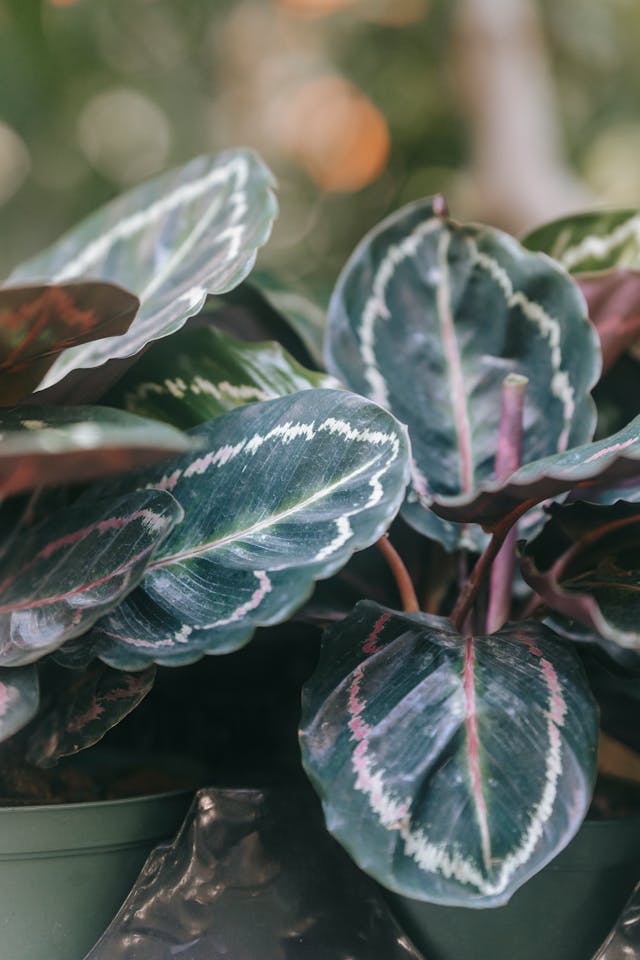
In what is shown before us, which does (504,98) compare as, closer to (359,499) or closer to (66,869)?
(359,499)

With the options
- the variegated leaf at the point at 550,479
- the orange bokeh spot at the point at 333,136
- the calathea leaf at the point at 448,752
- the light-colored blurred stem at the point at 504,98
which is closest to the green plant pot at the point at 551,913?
the calathea leaf at the point at 448,752

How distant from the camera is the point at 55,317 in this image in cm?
37

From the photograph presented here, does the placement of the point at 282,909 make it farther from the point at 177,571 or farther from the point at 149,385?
the point at 149,385

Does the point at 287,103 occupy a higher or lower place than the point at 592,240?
lower

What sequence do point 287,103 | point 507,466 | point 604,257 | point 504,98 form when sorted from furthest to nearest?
point 287,103
point 504,98
point 604,257
point 507,466

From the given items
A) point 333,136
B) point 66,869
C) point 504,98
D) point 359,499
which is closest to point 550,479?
point 359,499

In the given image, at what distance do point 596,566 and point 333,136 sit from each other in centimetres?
226

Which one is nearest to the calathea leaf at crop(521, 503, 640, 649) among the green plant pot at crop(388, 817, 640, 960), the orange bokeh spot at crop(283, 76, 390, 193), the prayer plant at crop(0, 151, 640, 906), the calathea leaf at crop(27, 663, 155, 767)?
the prayer plant at crop(0, 151, 640, 906)

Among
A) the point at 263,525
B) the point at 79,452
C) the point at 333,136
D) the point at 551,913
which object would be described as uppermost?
the point at 79,452

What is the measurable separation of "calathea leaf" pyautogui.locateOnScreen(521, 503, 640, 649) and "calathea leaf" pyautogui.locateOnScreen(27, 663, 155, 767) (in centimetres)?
23

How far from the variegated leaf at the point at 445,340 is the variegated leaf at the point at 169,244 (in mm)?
93

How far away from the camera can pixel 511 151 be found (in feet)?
4.45

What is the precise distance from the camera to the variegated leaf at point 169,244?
49cm

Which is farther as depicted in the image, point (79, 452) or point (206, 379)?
point (206, 379)
